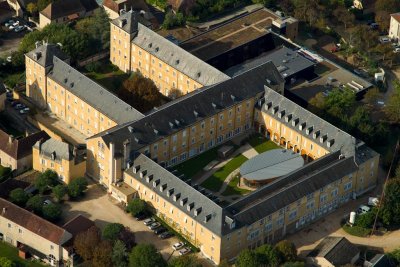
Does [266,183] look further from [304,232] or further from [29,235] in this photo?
[29,235]

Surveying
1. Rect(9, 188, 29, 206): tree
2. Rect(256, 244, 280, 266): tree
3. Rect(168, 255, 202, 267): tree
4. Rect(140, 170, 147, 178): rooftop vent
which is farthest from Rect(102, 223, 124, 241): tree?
Rect(256, 244, 280, 266): tree

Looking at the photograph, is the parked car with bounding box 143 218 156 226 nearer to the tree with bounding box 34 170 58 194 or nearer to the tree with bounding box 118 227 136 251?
the tree with bounding box 118 227 136 251

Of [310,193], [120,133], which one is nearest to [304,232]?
[310,193]

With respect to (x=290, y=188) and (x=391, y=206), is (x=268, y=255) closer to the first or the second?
(x=290, y=188)

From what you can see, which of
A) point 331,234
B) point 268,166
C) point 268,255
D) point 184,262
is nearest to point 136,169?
point 184,262

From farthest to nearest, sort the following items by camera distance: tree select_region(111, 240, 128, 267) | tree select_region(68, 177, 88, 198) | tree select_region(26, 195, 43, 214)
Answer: tree select_region(68, 177, 88, 198)
tree select_region(26, 195, 43, 214)
tree select_region(111, 240, 128, 267)

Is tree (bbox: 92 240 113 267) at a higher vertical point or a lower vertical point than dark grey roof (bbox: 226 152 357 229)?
lower

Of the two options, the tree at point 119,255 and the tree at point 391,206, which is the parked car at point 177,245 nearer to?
the tree at point 119,255
